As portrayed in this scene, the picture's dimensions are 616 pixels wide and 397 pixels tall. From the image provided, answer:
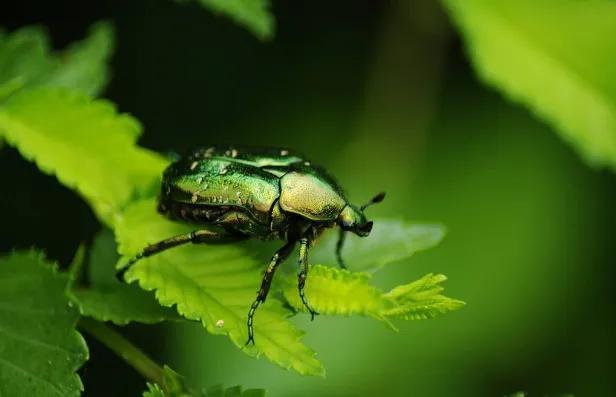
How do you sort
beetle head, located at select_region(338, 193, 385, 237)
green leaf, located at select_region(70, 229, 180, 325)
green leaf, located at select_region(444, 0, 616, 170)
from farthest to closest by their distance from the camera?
green leaf, located at select_region(444, 0, 616, 170) → beetle head, located at select_region(338, 193, 385, 237) → green leaf, located at select_region(70, 229, 180, 325)

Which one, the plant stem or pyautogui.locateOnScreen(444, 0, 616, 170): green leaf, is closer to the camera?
the plant stem

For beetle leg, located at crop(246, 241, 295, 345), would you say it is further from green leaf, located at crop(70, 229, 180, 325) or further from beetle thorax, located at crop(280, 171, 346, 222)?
green leaf, located at crop(70, 229, 180, 325)

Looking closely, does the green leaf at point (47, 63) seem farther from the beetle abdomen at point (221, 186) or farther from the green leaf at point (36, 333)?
the green leaf at point (36, 333)

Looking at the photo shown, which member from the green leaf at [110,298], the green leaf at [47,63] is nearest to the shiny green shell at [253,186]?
the green leaf at [110,298]

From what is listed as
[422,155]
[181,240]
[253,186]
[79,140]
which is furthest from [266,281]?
[422,155]

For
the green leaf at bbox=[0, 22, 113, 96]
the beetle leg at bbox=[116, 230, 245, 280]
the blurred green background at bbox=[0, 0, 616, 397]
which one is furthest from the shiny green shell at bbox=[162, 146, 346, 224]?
the blurred green background at bbox=[0, 0, 616, 397]

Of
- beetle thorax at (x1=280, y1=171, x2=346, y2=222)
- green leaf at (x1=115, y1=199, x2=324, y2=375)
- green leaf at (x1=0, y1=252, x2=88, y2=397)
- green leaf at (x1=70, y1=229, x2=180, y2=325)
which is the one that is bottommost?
green leaf at (x1=0, y1=252, x2=88, y2=397)

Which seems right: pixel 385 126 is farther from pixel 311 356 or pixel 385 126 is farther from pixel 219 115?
pixel 311 356
